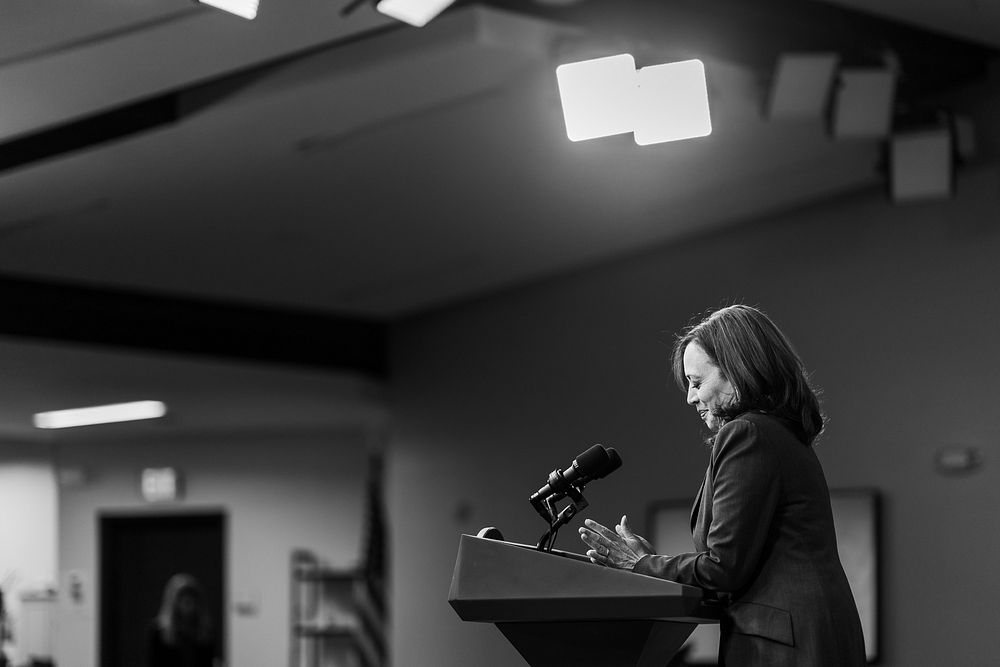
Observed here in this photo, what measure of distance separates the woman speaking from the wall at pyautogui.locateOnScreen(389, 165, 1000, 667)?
135 inches

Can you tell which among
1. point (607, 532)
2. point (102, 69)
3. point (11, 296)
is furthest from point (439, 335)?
point (607, 532)

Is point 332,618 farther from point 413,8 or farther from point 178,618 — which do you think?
point 413,8

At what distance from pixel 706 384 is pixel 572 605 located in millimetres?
407

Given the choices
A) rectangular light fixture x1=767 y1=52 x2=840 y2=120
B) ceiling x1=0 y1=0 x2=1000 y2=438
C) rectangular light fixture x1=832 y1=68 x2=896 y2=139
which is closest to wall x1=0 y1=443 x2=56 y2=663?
ceiling x1=0 y1=0 x2=1000 y2=438

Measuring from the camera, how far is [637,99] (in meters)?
3.71

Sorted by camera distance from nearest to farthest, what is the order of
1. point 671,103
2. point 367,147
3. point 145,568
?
point 671,103, point 367,147, point 145,568

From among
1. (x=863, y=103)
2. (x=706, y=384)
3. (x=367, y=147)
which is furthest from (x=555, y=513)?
(x=367, y=147)

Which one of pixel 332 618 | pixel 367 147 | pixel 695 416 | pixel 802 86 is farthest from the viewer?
pixel 332 618

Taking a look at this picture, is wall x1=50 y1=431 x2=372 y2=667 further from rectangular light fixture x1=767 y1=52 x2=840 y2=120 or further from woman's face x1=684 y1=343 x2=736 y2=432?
woman's face x1=684 y1=343 x2=736 y2=432

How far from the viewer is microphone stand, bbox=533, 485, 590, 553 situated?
196 centimetres

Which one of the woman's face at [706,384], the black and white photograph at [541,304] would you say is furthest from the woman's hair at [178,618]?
the woman's face at [706,384]

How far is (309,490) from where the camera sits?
9672mm

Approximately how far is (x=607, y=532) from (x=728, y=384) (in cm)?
29

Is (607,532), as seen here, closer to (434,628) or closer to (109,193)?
(109,193)
